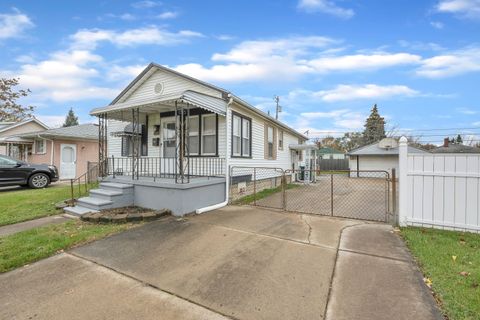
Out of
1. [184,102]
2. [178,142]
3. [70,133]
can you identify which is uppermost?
[70,133]

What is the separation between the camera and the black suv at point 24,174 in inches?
432

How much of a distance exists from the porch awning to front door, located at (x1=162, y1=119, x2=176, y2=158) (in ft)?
5.71

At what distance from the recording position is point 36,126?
2162cm

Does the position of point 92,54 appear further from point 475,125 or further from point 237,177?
point 475,125

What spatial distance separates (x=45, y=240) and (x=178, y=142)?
15.4ft

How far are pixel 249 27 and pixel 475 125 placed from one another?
3842 cm

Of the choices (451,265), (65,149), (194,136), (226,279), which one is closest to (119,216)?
(226,279)

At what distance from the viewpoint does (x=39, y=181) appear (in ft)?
39.0

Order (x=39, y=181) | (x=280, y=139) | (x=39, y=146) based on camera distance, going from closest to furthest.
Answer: (x=39, y=181) < (x=280, y=139) < (x=39, y=146)

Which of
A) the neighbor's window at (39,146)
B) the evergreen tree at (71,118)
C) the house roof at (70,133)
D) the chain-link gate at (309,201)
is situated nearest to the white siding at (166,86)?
the chain-link gate at (309,201)

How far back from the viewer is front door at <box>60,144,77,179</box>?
15754 millimetres

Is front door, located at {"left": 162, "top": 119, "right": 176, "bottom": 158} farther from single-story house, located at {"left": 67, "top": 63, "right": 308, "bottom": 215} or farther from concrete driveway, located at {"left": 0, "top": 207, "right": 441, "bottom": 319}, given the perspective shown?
concrete driveway, located at {"left": 0, "top": 207, "right": 441, "bottom": 319}

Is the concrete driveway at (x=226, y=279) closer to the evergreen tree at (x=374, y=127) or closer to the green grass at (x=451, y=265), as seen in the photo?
the green grass at (x=451, y=265)

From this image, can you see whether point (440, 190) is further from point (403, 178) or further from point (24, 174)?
point (24, 174)
